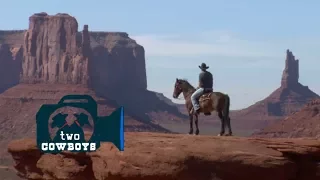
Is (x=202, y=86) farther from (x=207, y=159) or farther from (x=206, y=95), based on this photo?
(x=207, y=159)

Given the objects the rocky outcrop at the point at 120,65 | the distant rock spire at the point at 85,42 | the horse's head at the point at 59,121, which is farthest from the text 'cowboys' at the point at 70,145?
the rocky outcrop at the point at 120,65

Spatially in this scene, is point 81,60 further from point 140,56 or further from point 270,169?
point 270,169

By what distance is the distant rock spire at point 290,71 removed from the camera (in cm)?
18650

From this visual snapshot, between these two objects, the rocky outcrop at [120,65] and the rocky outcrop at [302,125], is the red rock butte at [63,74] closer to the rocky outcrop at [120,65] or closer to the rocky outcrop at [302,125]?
the rocky outcrop at [120,65]

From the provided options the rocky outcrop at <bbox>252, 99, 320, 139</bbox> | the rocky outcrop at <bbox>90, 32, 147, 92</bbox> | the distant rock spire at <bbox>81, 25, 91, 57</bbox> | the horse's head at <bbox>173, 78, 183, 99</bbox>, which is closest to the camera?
the horse's head at <bbox>173, 78, 183, 99</bbox>

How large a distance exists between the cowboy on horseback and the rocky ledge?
2.34 m

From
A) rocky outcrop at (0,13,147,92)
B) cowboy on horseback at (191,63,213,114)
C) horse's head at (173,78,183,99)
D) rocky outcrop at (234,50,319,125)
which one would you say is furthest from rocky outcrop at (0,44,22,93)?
cowboy on horseback at (191,63,213,114)

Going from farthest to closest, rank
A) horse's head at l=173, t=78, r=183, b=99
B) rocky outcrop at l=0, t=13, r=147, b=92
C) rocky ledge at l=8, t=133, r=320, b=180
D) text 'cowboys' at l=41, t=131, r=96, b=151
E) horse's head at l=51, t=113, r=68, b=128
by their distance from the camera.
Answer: rocky outcrop at l=0, t=13, r=147, b=92 → horse's head at l=173, t=78, r=183, b=99 → horse's head at l=51, t=113, r=68, b=128 → text 'cowboys' at l=41, t=131, r=96, b=151 → rocky ledge at l=8, t=133, r=320, b=180

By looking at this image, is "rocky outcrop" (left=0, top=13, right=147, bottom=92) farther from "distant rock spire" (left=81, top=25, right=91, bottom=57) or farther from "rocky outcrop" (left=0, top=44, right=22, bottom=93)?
"rocky outcrop" (left=0, top=44, right=22, bottom=93)

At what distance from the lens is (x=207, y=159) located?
A: 21547 millimetres

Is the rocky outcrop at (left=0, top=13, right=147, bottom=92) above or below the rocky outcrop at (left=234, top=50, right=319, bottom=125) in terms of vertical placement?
above

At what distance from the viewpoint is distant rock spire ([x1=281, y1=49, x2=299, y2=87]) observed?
186m

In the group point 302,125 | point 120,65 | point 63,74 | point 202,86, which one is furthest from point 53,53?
point 202,86

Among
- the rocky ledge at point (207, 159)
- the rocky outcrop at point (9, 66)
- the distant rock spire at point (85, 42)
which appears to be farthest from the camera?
the rocky outcrop at point (9, 66)
